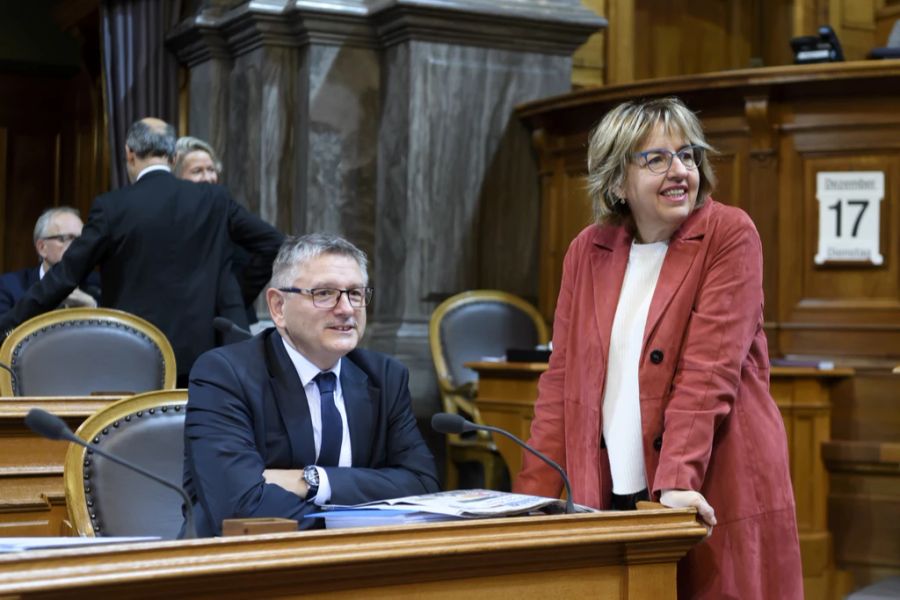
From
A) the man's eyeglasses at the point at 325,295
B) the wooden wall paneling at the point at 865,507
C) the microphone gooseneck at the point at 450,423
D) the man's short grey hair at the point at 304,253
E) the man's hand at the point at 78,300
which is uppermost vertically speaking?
the man's short grey hair at the point at 304,253

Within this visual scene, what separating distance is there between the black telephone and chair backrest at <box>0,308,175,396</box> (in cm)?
300

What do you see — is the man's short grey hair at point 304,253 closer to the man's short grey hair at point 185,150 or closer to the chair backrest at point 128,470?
the chair backrest at point 128,470

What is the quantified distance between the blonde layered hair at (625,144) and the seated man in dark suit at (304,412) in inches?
19.3

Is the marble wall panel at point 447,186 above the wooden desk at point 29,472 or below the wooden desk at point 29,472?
above

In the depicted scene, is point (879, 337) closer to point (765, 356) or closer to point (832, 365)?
point (832, 365)

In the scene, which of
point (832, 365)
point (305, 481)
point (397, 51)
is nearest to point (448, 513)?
point (305, 481)

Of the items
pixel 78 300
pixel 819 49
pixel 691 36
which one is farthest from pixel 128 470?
pixel 691 36

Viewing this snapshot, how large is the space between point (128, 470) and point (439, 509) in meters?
0.91

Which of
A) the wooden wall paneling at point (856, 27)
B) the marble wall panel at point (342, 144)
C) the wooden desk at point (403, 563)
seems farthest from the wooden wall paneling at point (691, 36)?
the wooden desk at point (403, 563)

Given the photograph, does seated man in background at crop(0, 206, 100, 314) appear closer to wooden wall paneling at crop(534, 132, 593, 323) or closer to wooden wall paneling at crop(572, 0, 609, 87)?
wooden wall paneling at crop(534, 132, 593, 323)

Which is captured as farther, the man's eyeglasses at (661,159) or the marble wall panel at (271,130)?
the marble wall panel at (271,130)

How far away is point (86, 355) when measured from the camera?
14.1 ft

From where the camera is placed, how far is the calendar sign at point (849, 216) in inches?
219

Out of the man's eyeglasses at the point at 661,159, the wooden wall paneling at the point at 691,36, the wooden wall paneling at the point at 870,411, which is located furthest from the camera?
the wooden wall paneling at the point at 691,36
